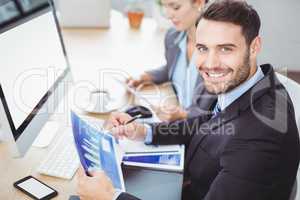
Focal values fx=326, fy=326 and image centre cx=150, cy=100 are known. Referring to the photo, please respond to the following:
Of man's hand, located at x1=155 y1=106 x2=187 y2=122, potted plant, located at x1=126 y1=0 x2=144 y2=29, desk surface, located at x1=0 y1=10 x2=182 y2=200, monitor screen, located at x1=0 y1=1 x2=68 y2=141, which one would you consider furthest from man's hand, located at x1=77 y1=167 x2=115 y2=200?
potted plant, located at x1=126 y1=0 x2=144 y2=29

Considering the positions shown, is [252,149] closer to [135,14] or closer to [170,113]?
[170,113]

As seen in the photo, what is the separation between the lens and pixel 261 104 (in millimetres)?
882

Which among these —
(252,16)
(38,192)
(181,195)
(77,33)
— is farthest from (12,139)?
(77,33)

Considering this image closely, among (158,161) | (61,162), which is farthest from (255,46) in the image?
(61,162)

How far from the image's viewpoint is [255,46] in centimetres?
96

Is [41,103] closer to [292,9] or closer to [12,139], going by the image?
[12,139]

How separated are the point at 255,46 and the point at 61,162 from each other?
70cm

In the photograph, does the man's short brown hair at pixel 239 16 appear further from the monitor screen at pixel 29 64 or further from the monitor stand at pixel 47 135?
the monitor stand at pixel 47 135

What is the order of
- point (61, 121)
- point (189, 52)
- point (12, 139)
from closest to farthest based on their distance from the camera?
point (12, 139) < point (61, 121) < point (189, 52)

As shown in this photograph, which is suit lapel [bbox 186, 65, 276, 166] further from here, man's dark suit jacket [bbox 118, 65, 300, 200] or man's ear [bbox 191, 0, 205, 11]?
man's ear [bbox 191, 0, 205, 11]

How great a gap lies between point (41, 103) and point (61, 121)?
214 millimetres

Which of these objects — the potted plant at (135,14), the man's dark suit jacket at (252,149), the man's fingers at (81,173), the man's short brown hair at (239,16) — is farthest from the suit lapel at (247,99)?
the potted plant at (135,14)

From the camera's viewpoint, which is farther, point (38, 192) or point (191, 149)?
point (191, 149)

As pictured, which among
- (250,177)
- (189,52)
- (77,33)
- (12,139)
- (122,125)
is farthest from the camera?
(77,33)
